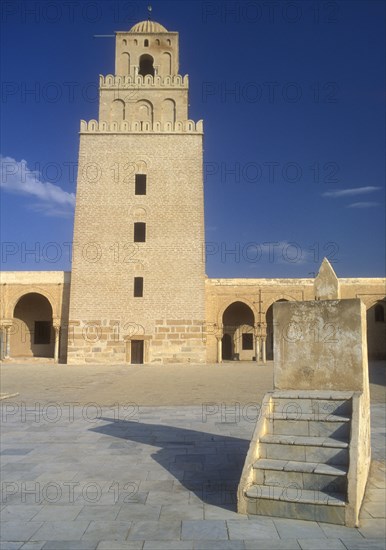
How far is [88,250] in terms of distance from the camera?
70.3 feet

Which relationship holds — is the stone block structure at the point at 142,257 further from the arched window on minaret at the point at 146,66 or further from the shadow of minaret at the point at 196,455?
the shadow of minaret at the point at 196,455

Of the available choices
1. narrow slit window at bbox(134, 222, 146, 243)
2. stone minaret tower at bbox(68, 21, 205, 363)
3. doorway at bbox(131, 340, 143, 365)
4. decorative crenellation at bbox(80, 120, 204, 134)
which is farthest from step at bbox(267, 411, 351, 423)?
decorative crenellation at bbox(80, 120, 204, 134)

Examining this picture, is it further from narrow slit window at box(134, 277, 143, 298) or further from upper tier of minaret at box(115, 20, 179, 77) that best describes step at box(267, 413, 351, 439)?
upper tier of minaret at box(115, 20, 179, 77)

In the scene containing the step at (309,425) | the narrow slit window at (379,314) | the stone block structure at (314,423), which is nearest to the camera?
the stone block structure at (314,423)

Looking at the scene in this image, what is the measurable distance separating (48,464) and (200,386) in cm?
799

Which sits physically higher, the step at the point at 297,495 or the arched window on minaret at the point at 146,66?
the arched window on minaret at the point at 146,66

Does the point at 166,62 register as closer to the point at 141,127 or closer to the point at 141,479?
the point at 141,127

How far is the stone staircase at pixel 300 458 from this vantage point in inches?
149

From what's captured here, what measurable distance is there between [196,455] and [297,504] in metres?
2.15

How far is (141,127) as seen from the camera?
74.1 feet

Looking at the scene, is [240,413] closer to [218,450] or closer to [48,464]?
[218,450]

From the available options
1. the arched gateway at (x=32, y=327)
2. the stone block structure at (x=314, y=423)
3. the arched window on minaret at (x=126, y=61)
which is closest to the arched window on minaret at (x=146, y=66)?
the arched window on minaret at (x=126, y=61)

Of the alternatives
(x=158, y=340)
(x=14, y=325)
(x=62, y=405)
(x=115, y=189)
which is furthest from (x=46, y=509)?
(x=14, y=325)

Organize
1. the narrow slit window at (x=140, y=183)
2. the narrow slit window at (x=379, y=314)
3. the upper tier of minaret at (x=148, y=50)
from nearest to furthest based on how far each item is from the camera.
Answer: the narrow slit window at (x=140, y=183)
the narrow slit window at (x=379, y=314)
the upper tier of minaret at (x=148, y=50)
